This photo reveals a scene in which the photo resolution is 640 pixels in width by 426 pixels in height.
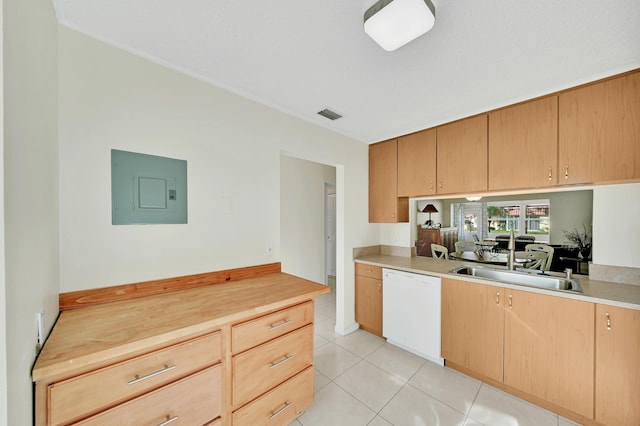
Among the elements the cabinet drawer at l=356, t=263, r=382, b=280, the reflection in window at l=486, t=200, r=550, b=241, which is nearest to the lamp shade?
the reflection in window at l=486, t=200, r=550, b=241

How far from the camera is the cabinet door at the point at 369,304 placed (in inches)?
104

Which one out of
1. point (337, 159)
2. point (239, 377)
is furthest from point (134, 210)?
point (337, 159)

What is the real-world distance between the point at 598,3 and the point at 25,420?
2670 millimetres

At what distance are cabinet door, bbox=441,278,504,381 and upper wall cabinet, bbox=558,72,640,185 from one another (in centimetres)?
108

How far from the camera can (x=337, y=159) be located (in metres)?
2.66

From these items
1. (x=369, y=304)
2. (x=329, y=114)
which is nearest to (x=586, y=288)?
(x=369, y=304)

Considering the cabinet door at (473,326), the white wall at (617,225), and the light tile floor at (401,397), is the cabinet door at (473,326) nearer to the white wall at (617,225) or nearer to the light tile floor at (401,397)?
the light tile floor at (401,397)

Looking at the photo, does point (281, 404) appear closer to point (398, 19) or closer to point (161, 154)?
point (161, 154)

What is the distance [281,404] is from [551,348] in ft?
6.27

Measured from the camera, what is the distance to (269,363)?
4.48ft

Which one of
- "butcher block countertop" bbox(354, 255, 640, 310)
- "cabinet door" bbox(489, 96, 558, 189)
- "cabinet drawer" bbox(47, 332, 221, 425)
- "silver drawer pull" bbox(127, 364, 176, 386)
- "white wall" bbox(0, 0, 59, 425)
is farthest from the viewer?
"cabinet door" bbox(489, 96, 558, 189)

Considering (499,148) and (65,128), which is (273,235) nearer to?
(65,128)

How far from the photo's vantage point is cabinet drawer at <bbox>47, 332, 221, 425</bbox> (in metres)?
0.82

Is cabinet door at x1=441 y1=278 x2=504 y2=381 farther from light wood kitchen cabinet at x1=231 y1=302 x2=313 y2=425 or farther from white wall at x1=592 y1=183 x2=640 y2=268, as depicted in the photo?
light wood kitchen cabinet at x1=231 y1=302 x2=313 y2=425
